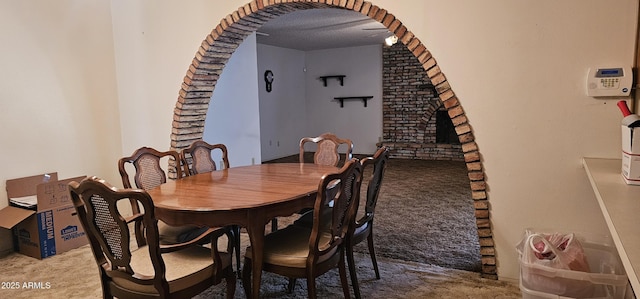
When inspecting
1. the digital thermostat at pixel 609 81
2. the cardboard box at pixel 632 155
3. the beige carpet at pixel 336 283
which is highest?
the digital thermostat at pixel 609 81

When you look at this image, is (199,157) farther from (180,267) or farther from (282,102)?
(282,102)

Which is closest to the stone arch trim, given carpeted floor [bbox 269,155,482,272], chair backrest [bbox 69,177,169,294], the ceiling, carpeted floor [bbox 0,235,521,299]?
carpeted floor [bbox 0,235,521,299]

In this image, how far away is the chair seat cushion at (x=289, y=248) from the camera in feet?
6.89

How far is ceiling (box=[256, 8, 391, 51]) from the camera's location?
5328 mm

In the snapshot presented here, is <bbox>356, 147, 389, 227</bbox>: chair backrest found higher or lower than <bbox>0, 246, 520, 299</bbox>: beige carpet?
higher

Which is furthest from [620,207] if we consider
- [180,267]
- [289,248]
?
[180,267]

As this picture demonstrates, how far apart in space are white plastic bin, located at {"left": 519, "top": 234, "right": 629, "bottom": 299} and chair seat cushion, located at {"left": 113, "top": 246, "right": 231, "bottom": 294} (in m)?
1.50

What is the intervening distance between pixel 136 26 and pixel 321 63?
5.48 m

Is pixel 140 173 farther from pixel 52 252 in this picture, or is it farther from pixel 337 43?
pixel 337 43

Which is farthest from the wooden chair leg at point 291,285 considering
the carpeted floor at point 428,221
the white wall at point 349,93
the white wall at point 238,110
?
the white wall at point 349,93

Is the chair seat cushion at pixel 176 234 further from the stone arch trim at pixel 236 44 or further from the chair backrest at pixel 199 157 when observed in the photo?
the stone arch trim at pixel 236 44

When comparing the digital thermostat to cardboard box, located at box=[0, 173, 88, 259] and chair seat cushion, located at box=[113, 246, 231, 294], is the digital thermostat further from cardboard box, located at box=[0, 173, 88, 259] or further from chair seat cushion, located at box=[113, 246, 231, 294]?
cardboard box, located at box=[0, 173, 88, 259]

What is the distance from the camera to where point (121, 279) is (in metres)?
1.89

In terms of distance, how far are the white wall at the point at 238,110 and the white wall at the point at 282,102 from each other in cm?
268
